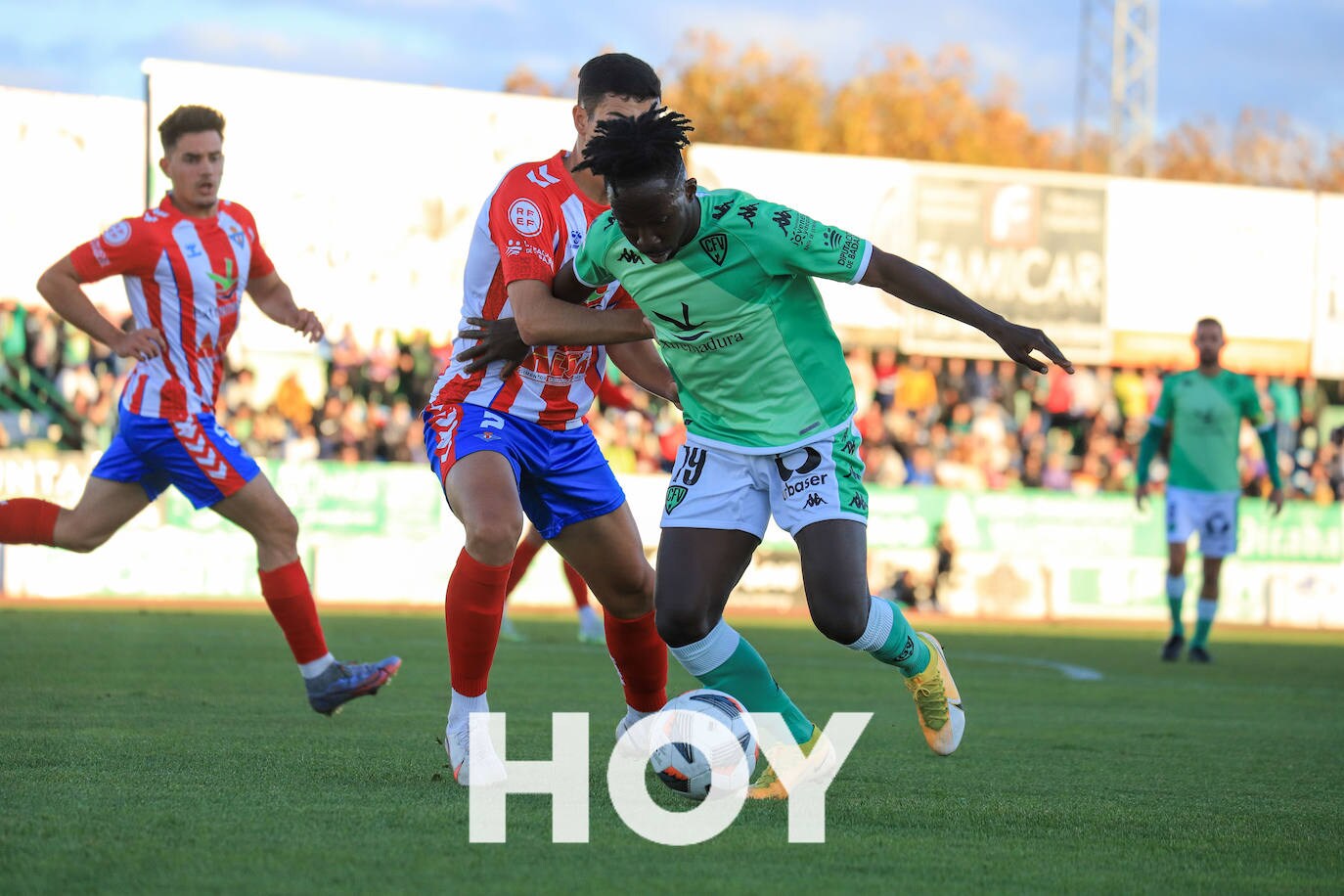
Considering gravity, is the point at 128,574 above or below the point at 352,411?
below

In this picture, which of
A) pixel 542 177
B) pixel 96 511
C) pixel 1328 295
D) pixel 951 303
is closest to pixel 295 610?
pixel 96 511

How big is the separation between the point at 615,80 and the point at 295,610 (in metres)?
2.90

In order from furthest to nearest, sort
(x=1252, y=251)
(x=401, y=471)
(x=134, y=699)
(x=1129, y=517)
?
(x=1252, y=251)
(x=1129, y=517)
(x=401, y=471)
(x=134, y=699)

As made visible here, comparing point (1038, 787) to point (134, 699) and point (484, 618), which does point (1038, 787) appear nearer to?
point (484, 618)

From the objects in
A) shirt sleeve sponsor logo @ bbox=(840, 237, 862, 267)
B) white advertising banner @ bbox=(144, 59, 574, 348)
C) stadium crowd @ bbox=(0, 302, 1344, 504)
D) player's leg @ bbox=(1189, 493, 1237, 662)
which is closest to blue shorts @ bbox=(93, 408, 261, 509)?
shirt sleeve sponsor logo @ bbox=(840, 237, 862, 267)

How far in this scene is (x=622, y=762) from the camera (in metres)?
5.91

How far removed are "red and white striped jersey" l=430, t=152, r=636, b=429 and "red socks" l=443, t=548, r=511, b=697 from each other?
1.82ft

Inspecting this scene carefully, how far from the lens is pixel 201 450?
283 inches

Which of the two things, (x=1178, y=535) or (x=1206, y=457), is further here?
(x=1178, y=535)

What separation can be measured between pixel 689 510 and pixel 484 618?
0.92m

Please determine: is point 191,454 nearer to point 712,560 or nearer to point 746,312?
point 712,560

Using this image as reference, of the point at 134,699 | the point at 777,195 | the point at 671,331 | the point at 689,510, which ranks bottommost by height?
the point at 134,699

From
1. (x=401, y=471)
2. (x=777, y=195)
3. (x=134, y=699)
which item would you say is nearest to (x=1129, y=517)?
(x=777, y=195)

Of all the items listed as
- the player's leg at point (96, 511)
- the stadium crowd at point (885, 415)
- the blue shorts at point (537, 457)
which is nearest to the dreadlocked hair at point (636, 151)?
the blue shorts at point (537, 457)
